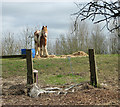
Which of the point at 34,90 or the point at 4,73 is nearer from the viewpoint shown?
the point at 34,90

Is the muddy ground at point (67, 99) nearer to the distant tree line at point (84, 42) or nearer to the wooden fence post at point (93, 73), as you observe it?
the wooden fence post at point (93, 73)

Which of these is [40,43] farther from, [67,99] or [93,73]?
[67,99]

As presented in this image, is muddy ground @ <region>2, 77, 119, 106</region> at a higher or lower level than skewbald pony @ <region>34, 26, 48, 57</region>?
lower

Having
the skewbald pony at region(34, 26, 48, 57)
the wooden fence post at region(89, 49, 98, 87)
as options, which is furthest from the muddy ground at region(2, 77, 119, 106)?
the skewbald pony at region(34, 26, 48, 57)

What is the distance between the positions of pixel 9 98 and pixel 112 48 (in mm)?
21074

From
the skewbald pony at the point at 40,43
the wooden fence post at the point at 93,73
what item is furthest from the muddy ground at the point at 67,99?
the skewbald pony at the point at 40,43

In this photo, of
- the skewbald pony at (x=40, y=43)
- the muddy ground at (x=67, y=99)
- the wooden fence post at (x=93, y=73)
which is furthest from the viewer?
the skewbald pony at (x=40, y=43)

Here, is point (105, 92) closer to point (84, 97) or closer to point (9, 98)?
point (84, 97)

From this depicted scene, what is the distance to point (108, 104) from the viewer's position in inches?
144

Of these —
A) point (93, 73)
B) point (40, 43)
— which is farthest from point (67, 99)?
point (40, 43)

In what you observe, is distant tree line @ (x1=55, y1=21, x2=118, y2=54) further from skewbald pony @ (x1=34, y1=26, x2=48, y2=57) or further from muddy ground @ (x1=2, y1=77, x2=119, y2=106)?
muddy ground @ (x1=2, y1=77, x2=119, y2=106)

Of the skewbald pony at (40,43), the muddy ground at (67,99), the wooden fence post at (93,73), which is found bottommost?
the muddy ground at (67,99)

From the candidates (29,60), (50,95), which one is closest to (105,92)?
(50,95)

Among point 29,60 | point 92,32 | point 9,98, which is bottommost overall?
point 9,98
